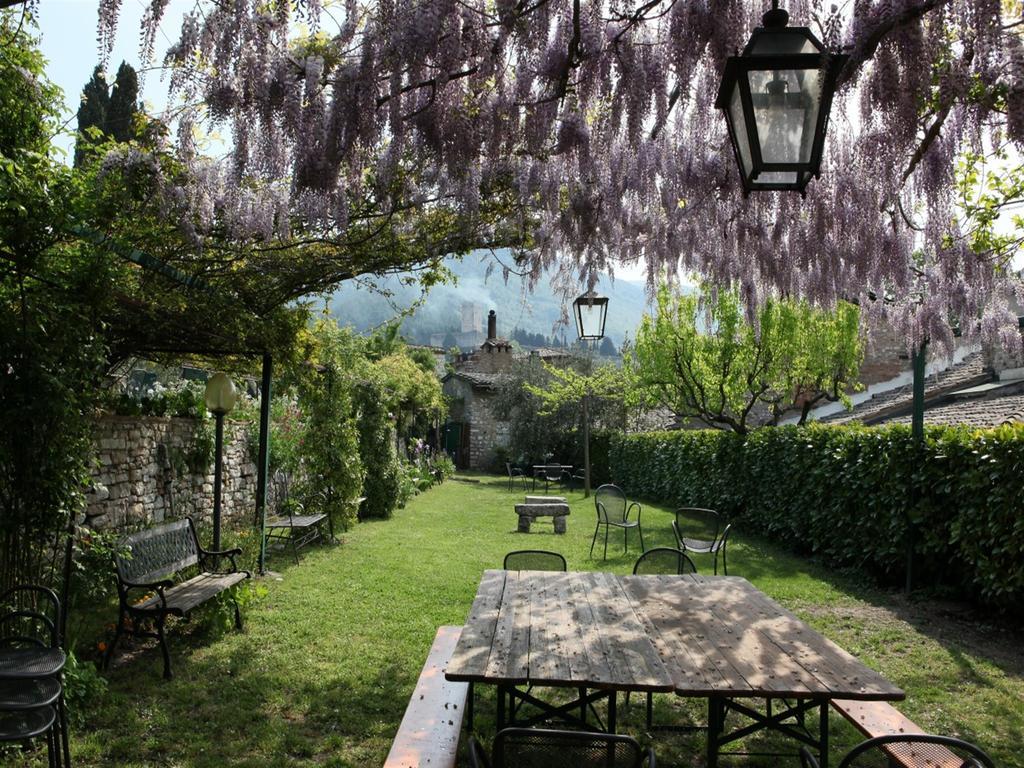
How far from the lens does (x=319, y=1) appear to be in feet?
11.2

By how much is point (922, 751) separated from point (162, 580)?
14.1 ft

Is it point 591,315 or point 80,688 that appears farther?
point 591,315

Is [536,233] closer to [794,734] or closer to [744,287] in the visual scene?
[744,287]

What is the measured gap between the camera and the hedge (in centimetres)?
576

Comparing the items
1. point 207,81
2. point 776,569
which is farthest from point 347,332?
point 207,81

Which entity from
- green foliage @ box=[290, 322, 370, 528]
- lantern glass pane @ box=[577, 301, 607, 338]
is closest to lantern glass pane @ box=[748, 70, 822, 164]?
lantern glass pane @ box=[577, 301, 607, 338]

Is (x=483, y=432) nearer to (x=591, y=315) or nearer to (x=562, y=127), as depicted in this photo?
(x=591, y=315)

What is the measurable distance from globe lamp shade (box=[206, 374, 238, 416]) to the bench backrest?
151 cm

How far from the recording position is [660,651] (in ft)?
10.3

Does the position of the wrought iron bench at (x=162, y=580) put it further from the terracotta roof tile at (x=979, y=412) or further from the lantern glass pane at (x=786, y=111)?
the terracotta roof tile at (x=979, y=412)

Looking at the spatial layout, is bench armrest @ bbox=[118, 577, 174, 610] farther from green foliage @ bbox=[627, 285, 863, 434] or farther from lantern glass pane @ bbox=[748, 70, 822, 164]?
green foliage @ bbox=[627, 285, 863, 434]

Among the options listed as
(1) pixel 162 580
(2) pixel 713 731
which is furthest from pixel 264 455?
(2) pixel 713 731

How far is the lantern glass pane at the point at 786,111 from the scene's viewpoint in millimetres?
2652

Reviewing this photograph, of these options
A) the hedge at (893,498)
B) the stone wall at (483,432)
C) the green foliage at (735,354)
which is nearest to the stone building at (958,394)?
the green foliage at (735,354)
